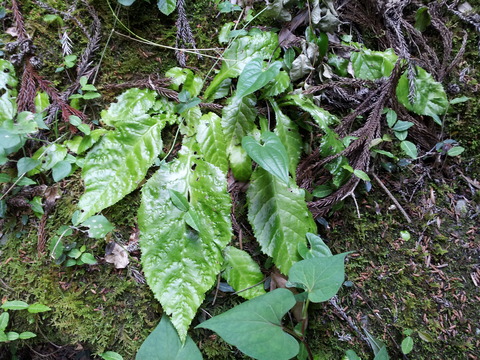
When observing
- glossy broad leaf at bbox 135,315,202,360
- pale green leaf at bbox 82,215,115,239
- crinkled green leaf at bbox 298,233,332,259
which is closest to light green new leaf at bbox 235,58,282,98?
crinkled green leaf at bbox 298,233,332,259

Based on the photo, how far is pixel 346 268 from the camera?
1.75m

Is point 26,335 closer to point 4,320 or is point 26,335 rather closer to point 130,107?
point 4,320

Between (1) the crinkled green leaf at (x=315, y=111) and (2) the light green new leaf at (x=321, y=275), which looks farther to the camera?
(1) the crinkled green leaf at (x=315, y=111)

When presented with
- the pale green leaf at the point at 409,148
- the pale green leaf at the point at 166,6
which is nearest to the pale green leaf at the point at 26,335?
the pale green leaf at the point at 166,6

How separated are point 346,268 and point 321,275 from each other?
1.56 ft

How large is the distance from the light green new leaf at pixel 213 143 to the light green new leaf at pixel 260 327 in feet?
2.51

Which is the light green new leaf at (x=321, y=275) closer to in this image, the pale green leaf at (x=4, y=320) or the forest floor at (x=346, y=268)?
the forest floor at (x=346, y=268)

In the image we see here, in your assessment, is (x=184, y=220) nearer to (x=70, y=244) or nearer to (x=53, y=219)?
(x=70, y=244)

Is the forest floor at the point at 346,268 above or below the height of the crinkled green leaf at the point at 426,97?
below

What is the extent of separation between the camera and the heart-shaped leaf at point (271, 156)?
1.46m

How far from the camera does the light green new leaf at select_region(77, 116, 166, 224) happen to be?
1600mm

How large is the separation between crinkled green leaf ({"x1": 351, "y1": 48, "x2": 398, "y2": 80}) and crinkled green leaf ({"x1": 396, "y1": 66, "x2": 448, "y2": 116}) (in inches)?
5.4

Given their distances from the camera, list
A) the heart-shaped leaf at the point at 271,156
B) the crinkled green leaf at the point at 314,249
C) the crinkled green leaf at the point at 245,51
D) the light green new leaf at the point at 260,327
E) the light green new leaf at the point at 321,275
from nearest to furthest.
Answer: the light green new leaf at the point at 260,327
the light green new leaf at the point at 321,275
the heart-shaped leaf at the point at 271,156
the crinkled green leaf at the point at 314,249
the crinkled green leaf at the point at 245,51

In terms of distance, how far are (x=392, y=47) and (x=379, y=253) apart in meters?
1.41
